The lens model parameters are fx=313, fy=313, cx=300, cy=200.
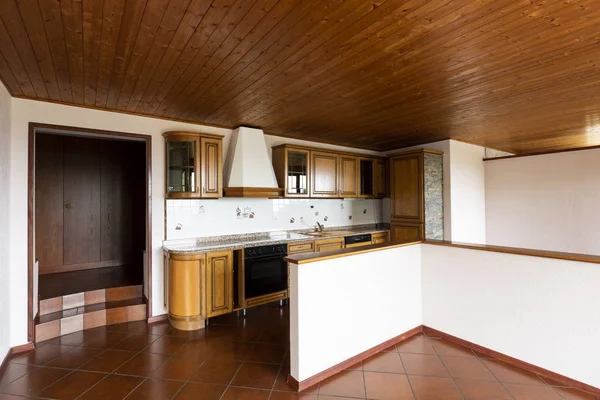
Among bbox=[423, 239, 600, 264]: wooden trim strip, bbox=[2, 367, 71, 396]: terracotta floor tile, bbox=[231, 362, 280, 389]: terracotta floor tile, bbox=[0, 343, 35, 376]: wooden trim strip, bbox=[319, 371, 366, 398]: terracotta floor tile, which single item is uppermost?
bbox=[423, 239, 600, 264]: wooden trim strip

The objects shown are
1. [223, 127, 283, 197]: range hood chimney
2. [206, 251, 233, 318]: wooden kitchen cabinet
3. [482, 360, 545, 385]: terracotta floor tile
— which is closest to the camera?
[482, 360, 545, 385]: terracotta floor tile

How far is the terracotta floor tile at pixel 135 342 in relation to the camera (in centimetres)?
295

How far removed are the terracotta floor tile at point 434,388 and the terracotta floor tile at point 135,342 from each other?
95.1 inches

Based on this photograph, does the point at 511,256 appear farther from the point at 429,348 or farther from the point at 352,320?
the point at 352,320

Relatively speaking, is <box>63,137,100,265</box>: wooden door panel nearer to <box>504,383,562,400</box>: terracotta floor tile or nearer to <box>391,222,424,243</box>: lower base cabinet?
<box>391,222,424,243</box>: lower base cabinet

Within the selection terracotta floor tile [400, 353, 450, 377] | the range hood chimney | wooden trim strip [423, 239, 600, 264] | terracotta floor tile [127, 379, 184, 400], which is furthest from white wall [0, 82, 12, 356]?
wooden trim strip [423, 239, 600, 264]

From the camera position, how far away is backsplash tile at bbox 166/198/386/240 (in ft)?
12.8

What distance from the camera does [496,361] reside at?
2631 mm

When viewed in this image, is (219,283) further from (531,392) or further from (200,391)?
(531,392)

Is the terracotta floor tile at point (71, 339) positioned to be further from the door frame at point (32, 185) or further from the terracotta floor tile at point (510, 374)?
the terracotta floor tile at point (510, 374)

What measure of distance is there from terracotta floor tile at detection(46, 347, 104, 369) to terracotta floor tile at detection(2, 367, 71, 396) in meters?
0.07

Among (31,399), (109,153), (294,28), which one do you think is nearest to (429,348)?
(294,28)

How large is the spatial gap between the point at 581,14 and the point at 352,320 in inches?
97.4

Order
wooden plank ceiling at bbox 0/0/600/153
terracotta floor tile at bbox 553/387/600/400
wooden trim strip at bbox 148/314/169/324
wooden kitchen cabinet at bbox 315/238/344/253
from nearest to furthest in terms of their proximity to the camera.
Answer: wooden plank ceiling at bbox 0/0/600/153 → terracotta floor tile at bbox 553/387/600/400 → wooden trim strip at bbox 148/314/169/324 → wooden kitchen cabinet at bbox 315/238/344/253
